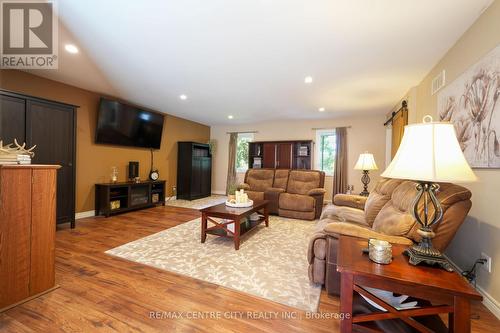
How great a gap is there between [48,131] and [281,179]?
406cm

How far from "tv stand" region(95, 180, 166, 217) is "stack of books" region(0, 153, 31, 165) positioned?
98.9 inches

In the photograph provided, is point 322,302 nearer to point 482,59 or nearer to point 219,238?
point 219,238

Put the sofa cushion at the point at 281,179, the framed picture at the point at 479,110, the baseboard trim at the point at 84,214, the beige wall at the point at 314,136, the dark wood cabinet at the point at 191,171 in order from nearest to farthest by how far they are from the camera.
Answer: the framed picture at the point at 479,110 → the baseboard trim at the point at 84,214 → the sofa cushion at the point at 281,179 → the beige wall at the point at 314,136 → the dark wood cabinet at the point at 191,171

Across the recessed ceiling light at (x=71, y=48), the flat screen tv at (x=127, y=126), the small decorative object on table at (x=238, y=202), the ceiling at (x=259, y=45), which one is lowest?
the small decorative object on table at (x=238, y=202)

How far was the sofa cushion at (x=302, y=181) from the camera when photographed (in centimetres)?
452

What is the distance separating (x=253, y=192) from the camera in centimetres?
448

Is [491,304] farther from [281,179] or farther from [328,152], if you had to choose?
[328,152]

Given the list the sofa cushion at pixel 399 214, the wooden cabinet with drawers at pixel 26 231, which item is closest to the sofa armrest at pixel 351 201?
the sofa cushion at pixel 399 214

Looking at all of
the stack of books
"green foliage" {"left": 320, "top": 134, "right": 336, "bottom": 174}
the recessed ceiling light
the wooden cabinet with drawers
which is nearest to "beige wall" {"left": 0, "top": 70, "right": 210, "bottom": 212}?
the recessed ceiling light

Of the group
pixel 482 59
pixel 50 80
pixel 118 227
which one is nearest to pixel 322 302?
pixel 482 59

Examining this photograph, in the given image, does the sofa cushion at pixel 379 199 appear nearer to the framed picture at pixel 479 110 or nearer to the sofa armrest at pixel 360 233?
the framed picture at pixel 479 110

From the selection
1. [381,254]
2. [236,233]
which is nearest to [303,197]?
[236,233]

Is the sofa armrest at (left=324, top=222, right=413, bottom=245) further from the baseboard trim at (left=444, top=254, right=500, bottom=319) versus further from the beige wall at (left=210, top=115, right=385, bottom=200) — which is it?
the beige wall at (left=210, top=115, right=385, bottom=200)

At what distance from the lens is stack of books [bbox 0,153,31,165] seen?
1.50 m
